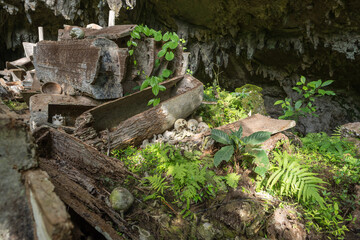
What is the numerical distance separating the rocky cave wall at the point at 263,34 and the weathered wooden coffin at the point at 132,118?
516 centimetres

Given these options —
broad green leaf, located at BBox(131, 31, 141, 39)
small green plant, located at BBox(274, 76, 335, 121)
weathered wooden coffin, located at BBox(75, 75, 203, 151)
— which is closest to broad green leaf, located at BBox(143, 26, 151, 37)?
broad green leaf, located at BBox(131, 31, 141, 39)

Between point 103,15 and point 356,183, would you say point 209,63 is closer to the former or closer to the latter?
point 103,15

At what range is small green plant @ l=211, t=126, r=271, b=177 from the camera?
1.95m

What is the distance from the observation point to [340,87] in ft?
29.8

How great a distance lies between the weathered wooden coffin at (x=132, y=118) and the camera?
2.32 meters

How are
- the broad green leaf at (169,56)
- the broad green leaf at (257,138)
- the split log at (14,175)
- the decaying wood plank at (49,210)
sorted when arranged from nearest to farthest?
1. the decaying wood plank at (49,210)
2. the split log at (14,175)
3. the broad green leaf at (257,138)
4. the broad green leaf at (169,56)

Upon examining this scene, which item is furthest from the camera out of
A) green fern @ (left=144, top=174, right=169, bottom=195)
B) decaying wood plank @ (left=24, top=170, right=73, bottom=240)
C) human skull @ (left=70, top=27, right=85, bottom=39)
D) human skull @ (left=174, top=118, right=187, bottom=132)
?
human skull @ (left=70, top=27, right=85, bottom=39)

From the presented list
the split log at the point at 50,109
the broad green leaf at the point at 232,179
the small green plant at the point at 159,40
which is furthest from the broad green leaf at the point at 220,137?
the split log at the point at 50,109

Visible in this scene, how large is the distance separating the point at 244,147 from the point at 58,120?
8.32ft

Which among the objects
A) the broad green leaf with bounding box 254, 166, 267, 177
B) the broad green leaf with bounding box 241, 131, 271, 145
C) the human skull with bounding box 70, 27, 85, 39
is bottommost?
the broad green leaf with bounding box 254, 166, 267, 177

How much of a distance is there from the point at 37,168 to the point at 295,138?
3.12 meters

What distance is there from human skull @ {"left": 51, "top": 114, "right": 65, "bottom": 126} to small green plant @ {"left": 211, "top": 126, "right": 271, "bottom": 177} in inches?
84.7

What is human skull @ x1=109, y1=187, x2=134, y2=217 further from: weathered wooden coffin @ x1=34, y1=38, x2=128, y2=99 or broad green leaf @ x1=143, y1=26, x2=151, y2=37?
broad green leaf @ x1=143, y1=26, x2=151, y2=37

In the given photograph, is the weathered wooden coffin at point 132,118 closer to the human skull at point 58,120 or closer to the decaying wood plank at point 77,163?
the decaying wood plank at point 77,163
